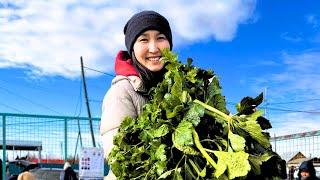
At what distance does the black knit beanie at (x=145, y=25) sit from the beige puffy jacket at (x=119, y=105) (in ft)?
0.55

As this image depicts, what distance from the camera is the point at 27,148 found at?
29.8 ft

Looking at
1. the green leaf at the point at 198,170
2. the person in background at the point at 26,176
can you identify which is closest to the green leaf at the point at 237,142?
the green leaf at the point at 198,170

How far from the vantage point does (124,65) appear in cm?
216

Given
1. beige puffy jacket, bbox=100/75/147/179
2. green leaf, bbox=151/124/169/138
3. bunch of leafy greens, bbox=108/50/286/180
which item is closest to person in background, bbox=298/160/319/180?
beige puffy jacket, bbox=100/75/147/179

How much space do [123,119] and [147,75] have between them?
0.25 metres

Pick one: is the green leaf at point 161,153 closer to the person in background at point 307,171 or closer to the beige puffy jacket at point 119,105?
the beige puffy jacket at point 119,105

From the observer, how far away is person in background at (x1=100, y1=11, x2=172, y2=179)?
1.96 metres

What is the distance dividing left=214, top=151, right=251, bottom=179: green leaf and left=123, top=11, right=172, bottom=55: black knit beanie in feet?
2.52

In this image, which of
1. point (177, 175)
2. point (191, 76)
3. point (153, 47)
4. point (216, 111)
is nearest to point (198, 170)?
point (177, 175)

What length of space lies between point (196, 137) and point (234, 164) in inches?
5.5

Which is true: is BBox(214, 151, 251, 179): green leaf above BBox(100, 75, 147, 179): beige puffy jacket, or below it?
below

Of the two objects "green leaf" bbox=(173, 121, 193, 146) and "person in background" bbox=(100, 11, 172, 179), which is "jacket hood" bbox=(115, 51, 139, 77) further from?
"green leaf" bbox=(173, 121, 193, 146)

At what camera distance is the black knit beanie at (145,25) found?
2.10 metres

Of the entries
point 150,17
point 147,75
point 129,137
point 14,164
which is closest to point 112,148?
point 129,137
